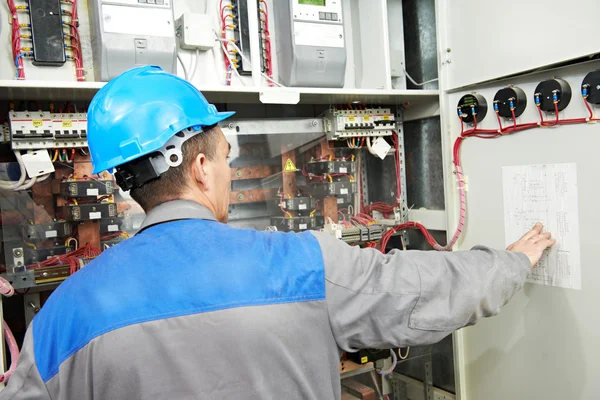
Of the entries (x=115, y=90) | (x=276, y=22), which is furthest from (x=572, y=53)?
(x=115, y=90)

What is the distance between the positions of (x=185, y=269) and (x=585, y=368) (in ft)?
4.80

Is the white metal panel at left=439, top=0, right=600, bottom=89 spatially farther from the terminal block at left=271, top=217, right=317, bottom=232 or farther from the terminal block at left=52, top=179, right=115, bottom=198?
the terminal block at left=52, top=179, right=115, bottom=198

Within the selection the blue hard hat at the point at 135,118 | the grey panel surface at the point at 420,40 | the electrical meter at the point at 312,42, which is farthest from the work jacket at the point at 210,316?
the grey panel surface at the point at 420,40

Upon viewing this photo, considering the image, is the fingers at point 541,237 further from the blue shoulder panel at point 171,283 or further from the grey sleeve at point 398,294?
the blue shoulder panel at point 171,283

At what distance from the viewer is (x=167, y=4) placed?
1765 mm

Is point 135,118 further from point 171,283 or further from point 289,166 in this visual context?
point 289,166

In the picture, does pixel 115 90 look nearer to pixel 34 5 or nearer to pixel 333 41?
pixel 34 5

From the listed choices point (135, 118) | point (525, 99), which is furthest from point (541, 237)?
point (135, 118)

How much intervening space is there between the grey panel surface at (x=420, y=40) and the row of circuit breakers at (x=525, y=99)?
38 cm

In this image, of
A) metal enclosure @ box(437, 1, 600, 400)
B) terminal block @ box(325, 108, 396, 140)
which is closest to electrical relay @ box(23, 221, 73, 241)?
terminal block @ box(325, 108, 396, 140)

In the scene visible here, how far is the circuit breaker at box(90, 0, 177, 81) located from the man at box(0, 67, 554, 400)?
745mm

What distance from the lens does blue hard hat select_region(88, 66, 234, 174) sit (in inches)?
38.7

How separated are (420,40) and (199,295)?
195 centimetres

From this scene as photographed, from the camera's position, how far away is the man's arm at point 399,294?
926 millimetres
